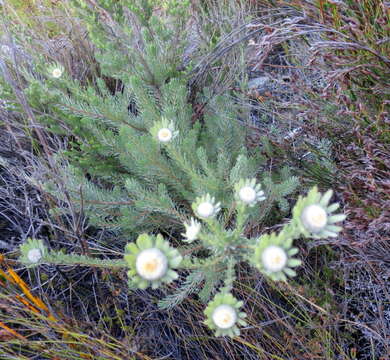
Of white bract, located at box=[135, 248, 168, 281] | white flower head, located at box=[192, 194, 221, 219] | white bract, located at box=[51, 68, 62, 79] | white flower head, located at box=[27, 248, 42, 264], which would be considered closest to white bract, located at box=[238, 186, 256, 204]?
white flower head, located at box=[192, 194, 221, 219]

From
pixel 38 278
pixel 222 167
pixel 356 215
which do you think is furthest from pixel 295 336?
pixel 38 278

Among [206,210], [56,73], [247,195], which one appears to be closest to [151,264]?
[206,210]

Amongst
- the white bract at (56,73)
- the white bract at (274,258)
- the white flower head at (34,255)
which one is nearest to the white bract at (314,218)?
the white bract at (274,258)

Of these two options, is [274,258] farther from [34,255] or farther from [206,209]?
[34,255]

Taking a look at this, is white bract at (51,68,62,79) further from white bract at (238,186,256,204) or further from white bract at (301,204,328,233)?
white bract at (301,204,328,233)

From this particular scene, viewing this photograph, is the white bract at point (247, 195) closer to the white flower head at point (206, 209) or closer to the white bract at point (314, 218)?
the white flower head at point (206, 209)

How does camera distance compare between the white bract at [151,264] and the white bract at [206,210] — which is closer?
the white bract at [151,264]
